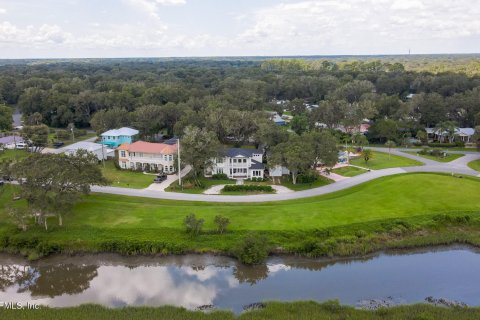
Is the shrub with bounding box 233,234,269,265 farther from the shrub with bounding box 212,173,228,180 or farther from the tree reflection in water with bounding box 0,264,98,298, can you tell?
the shrub with bounding box 212,173,228,180

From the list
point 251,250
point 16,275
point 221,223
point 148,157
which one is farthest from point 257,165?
point 16,275

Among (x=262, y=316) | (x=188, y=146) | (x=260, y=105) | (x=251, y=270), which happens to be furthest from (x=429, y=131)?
(x=262, y=316)

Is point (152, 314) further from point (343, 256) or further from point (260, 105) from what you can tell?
point (260, 105)

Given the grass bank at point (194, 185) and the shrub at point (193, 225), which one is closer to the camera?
the shrub at point (193, 225)

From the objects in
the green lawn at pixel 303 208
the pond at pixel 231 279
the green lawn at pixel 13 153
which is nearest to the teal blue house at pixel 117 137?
the green lawn at pixel 13 153

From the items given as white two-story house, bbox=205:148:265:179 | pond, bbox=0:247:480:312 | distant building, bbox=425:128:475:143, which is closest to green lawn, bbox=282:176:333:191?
white two-story house, bbox=205:148:265:179

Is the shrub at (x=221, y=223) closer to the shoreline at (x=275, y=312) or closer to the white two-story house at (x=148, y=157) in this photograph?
the shoreline at (x=275, y=312)
